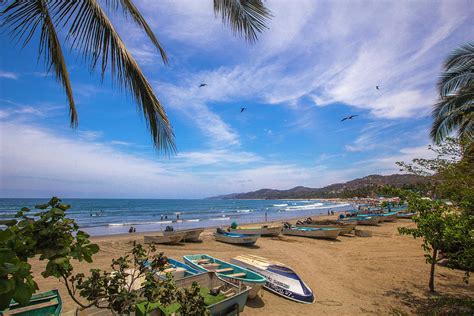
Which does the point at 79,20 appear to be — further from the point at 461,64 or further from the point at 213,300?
the point at 461,64

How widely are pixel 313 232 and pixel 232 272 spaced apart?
12104 millimetres

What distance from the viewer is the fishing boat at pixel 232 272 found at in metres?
6.88

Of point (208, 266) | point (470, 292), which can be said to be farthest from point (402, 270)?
point (208, 266)

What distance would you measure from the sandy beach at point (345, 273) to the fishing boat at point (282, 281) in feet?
0.71

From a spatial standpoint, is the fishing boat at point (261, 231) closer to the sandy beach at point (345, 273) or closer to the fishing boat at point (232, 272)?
the sandy beach at point (345, 273)

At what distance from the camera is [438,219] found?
6371mm

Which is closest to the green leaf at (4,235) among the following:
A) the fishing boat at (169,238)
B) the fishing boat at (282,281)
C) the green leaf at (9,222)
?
the green leaf at (9,222)

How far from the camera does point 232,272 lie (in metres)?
7.98

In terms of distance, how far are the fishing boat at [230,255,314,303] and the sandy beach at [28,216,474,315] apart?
22cm

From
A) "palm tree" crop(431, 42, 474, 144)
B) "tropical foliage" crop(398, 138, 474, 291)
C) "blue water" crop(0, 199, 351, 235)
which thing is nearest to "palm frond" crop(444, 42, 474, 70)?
"palm tree" crop(431, 42, 474, 144)

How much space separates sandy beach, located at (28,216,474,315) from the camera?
7.13 m

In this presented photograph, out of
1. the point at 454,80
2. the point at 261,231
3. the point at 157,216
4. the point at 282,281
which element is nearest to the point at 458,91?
the point at 454,80

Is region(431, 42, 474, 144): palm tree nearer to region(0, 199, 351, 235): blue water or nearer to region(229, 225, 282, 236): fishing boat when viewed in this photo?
region(229, 225, 282, 236): fishing boat

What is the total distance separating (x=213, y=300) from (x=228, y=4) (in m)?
4.96
